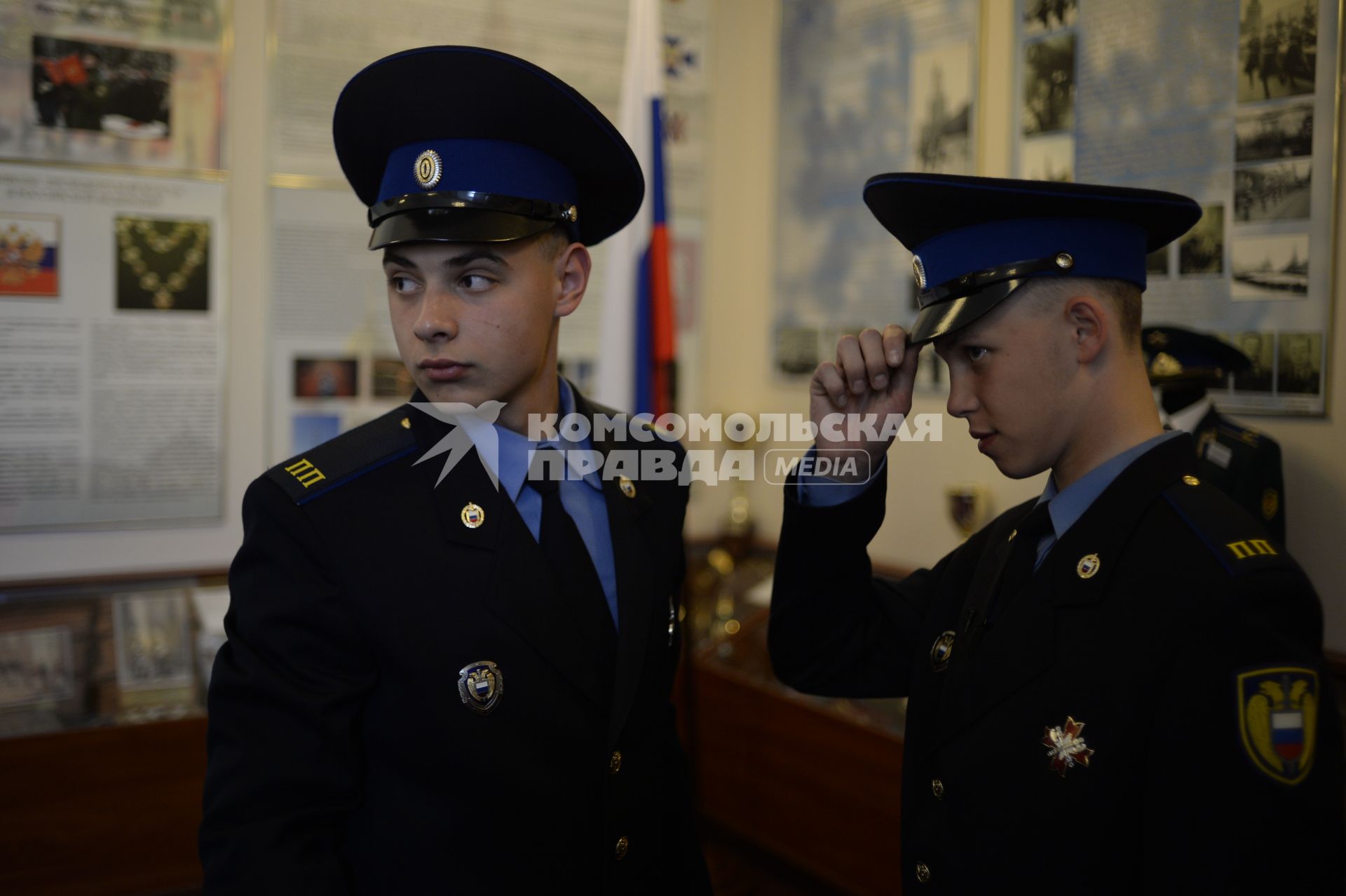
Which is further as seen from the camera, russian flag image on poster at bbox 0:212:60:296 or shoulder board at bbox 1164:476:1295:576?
russian flag image on poster at bbox 0:212:60:296

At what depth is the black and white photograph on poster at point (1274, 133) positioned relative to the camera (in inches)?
93.7

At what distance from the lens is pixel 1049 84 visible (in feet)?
9.80

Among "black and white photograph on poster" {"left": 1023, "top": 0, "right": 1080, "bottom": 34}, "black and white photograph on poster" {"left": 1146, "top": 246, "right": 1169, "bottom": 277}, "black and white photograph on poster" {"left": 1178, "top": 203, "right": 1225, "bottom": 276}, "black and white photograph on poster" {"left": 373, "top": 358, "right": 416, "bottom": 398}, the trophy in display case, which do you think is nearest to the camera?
"black and white photograph on poster" {"left": 1178, "top": 203, "right": 1225, "bottom": 276}

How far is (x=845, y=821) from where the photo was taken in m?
2.94

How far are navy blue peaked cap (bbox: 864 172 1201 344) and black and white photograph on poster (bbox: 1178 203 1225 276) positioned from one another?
1481 mm

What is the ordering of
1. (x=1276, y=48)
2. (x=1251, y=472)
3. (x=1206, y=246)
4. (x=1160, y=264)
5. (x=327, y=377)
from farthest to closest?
1. (x=327, y=377)
2. (x=1160, y=264)
3. (x=1206, y=246)
4. (x=1276, y=48)
5. (x=1251, y=472)

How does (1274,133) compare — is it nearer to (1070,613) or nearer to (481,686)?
(1070,613)

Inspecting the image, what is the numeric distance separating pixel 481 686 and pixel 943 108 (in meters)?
2.85

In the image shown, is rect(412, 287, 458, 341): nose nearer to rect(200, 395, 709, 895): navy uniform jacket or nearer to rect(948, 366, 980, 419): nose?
rect(200, 395, 709, 895): navy uniform jacket

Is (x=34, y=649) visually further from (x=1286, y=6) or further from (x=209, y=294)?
(x=1286, y=6)

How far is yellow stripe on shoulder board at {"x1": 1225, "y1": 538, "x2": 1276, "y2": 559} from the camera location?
1.05 m

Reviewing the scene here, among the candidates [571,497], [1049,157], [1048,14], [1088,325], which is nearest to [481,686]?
[571,497]

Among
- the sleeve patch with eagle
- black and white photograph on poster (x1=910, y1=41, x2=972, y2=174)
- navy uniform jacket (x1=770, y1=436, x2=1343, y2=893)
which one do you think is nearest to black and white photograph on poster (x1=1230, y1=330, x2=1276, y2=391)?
black and white photograph on poster (x1=910, y1=41, x2=972, y2=174)

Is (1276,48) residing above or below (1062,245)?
above
